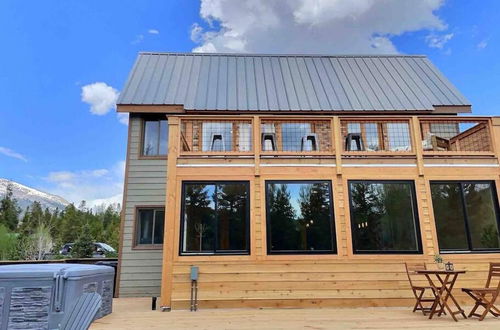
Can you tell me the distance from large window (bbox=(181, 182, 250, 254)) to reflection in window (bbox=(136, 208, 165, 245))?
2.49 meters

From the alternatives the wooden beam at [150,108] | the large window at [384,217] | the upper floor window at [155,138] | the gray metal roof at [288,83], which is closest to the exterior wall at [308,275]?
the large window at [384,217]

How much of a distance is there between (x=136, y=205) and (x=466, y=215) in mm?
→ 6962

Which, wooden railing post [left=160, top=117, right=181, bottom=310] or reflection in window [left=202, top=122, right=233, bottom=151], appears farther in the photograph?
reflection in window [left=202, top=122, right=233, bottom=151]

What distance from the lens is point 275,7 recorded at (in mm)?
17922

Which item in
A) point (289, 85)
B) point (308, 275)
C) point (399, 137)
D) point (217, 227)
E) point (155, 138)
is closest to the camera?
point (308, 275)

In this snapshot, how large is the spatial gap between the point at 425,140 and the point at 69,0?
18.6 m

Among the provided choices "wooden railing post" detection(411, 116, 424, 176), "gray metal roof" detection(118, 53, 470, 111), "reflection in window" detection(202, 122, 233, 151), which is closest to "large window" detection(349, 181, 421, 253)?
"wooden railing post" detection(411, 116, 424, 176)

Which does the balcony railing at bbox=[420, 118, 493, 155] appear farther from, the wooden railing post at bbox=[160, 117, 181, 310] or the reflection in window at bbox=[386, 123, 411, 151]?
the wooden railing post at bbox=[160, 117, 181, 310]

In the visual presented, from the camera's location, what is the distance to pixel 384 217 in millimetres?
6031

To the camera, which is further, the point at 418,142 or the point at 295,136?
the point at 295,136

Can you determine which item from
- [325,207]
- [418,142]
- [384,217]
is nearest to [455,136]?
[418,142]

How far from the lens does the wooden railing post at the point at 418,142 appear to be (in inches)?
243

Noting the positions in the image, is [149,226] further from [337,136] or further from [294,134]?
[337,136]

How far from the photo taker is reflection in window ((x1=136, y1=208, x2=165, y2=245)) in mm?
8055
